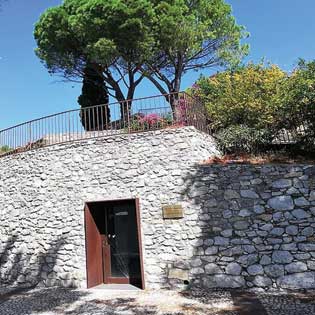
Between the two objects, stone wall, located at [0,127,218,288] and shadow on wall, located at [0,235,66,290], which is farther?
shadow on wall, located at [0,235,66,290]

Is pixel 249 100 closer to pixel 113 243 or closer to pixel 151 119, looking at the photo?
pixel 151 119

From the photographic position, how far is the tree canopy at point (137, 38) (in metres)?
12.3

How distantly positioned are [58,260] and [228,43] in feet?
36.2

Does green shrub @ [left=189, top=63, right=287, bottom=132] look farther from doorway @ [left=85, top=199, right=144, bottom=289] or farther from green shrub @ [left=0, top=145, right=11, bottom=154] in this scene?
green shrub @ [left=0, top=145, right=11, bottom=154]

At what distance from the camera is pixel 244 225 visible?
666 centimetres

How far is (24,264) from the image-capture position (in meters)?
8.36

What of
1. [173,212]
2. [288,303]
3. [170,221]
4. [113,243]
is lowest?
[288,303]

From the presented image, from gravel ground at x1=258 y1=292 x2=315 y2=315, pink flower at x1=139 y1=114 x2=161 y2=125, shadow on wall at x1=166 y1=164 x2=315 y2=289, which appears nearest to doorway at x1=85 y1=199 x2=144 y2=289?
shadow on wall at x1=166 y1=164 x2=315 y2=289

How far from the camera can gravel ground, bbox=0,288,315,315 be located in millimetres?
5262

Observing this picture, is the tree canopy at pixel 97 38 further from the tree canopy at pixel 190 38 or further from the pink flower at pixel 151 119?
the pink flower at pixel 151 119

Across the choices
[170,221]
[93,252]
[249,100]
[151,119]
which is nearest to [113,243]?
[93,252]

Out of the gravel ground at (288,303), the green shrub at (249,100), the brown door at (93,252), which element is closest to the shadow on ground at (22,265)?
the brown door at (93,252)

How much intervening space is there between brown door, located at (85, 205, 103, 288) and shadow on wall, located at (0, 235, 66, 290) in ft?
2.30

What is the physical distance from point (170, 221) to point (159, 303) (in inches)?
68.8
